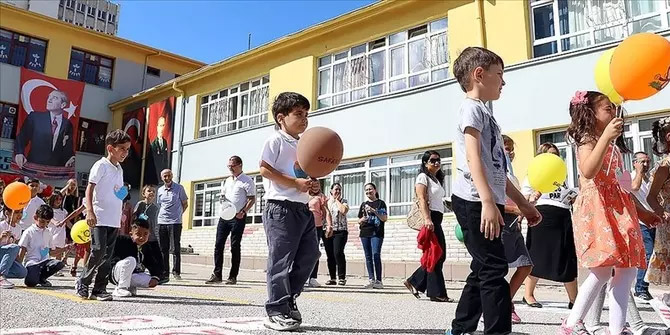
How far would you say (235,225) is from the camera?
27.2 feet

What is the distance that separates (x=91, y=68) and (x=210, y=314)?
24.3 m

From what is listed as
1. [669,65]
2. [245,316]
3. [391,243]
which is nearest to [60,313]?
[245,316]

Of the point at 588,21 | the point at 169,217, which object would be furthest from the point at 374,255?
the point at 588,21

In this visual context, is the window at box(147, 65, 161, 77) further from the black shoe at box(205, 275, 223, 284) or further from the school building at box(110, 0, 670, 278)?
the black shoe at box(205, 275, 223, 284)

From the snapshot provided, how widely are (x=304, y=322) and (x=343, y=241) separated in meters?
5.26

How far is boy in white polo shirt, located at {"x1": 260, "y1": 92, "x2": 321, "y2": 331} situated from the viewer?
369 cm

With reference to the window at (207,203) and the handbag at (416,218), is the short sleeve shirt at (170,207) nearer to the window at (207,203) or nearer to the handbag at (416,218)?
the handbag at (416,218)

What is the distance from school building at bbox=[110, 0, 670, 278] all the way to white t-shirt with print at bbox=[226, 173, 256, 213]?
479 centimetres

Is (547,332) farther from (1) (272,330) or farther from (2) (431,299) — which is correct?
(2) (431,299)

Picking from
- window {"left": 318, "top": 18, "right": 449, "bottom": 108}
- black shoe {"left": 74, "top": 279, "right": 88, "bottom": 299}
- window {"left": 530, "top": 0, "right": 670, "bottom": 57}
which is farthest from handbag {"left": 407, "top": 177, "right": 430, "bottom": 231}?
window {"left": 318, "top": 18, "right": 449, "bottom": 108}

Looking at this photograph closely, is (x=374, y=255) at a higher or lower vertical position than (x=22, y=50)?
lower

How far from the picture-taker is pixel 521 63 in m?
11.8

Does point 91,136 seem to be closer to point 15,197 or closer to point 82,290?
point 15,197

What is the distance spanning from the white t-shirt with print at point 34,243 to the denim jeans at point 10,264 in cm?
15
